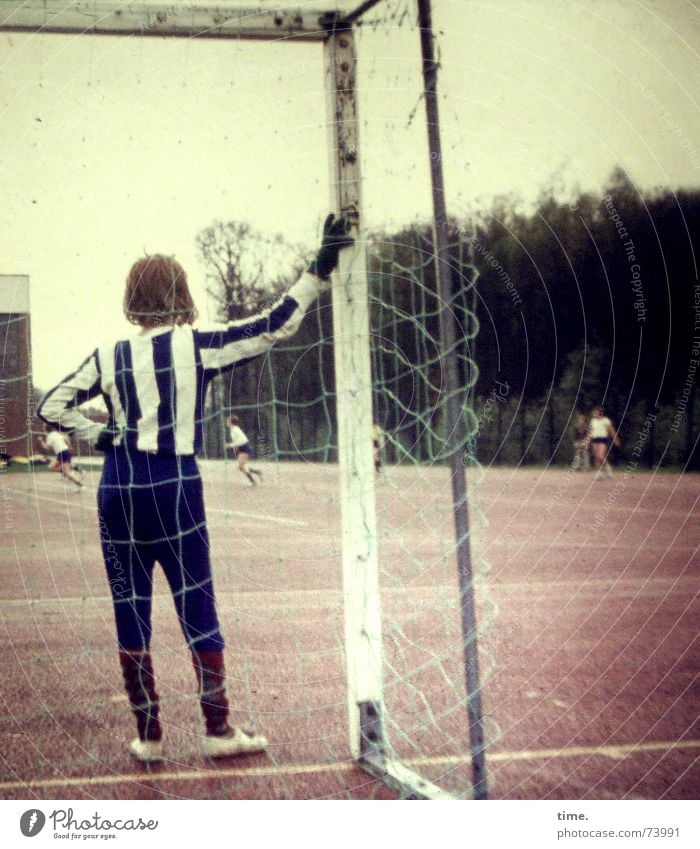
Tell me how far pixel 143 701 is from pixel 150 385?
1.04 m

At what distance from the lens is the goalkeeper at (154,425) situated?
3240 mm

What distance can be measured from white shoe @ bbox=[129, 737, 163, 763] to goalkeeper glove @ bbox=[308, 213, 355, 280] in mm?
1593

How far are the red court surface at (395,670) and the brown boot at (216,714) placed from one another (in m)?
0.05

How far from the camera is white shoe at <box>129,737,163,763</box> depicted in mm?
3418

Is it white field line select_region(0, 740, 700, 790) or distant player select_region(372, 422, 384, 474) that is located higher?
distant player select_region(372, 422, 384, 474)
